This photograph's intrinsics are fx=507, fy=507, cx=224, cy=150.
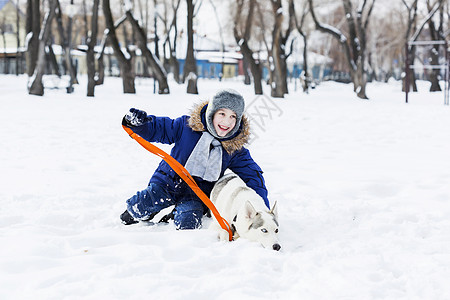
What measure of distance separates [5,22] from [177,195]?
4906cm

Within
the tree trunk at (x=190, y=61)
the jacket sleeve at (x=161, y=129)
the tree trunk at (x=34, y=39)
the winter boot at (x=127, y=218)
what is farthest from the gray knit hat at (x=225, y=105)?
the tree trunk at (x=190, y=61)

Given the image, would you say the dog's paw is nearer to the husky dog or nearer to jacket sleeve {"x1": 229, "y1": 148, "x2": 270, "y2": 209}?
the husky dog

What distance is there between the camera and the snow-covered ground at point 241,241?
2.42 metres

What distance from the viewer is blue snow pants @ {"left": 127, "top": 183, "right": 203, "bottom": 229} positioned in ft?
11.5

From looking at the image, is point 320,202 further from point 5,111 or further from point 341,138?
point 5,111

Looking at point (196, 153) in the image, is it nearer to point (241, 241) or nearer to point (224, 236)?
point (224, 236)

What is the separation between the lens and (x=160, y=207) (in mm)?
3646

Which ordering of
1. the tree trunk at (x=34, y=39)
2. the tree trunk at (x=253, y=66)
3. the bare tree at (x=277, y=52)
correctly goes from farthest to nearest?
the tree trunk at (x=253, y=66), the bare tree at (x=277, y=52), the tree trunk at (x=34, y=39)

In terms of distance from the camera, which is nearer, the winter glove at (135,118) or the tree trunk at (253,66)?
the winter glove at (135,118)

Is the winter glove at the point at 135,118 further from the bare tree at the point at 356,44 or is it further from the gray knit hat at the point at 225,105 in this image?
the bare tree at the point at 356,44

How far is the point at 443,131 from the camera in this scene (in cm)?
953

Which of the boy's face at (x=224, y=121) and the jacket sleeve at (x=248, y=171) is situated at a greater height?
the boy's face at (x=224, y=121)

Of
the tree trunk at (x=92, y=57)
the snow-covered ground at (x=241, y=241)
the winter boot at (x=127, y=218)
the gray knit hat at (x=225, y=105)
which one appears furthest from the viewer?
the tree trunk at (x=92, y=57)

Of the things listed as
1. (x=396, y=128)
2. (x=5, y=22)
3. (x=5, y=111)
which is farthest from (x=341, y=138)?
(x=5, y=22)
